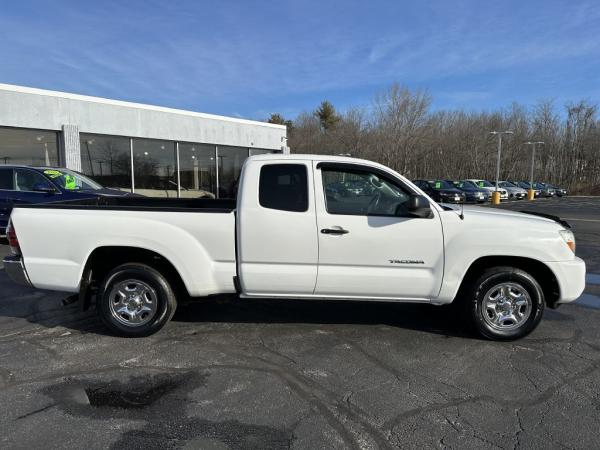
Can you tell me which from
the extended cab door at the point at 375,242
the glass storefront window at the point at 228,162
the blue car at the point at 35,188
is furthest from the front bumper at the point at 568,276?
the glass storefront window at the point at 228,162

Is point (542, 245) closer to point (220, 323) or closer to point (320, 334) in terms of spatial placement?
point (320, 334)

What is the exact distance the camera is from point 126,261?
15.2 feet

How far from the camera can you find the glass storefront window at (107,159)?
61.6ft

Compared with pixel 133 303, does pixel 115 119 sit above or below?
above

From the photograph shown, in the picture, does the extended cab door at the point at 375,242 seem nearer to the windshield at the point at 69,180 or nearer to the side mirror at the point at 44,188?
the side mirror at the point at 44,188

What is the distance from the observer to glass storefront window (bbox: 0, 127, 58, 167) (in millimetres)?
16484

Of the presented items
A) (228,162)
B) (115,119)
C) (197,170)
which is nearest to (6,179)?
(115,119)

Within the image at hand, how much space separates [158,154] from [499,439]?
2079 cm

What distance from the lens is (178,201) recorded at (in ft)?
20.4

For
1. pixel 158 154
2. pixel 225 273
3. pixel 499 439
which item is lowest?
pixel 499 439

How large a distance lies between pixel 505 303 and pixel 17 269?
4.93 metres

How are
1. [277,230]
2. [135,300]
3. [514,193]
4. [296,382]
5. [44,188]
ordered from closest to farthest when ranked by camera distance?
[296,382]
[277,230]
[135,300]
[44,188]
[514,193]

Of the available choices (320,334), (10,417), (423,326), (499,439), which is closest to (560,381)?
(499,439)

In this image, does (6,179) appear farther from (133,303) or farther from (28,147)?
(28,147)
